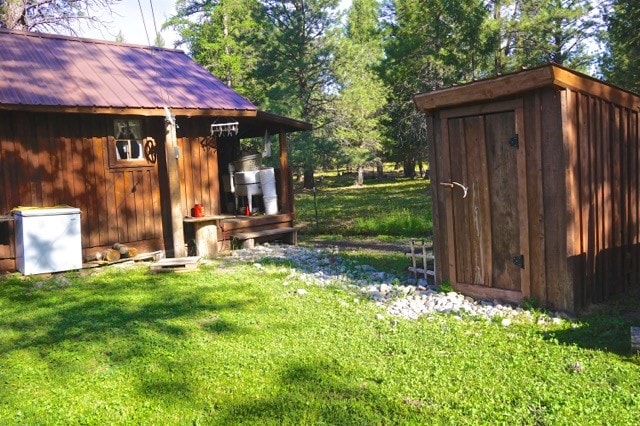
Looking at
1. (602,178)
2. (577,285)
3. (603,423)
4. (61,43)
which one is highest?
(61,43)

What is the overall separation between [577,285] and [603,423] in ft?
8.66

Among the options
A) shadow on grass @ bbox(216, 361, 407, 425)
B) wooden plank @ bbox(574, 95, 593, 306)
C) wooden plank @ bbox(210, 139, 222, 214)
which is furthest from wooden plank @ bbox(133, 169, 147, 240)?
wooden plank @ bbox(574, 95, 593, 306)

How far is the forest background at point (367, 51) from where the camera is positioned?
19172mm

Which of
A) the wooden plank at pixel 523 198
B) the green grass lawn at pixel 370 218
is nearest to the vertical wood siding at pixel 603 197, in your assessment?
the wooden plank at pixel 523 198

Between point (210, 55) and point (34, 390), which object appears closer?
point (34, 390)

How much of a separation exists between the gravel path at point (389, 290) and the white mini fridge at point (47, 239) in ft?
8.67

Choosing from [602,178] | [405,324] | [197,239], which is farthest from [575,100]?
[197,239]

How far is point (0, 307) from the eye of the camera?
22.6 feet

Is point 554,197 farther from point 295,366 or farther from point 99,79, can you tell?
point 99,79

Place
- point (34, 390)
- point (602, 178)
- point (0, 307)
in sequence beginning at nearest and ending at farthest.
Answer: point (34, 390) → point (602, 178) → point (0, 307)

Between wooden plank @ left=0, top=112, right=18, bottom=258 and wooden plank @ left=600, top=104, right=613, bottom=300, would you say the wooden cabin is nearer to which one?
wooden plank @ left=0, top=112, right=18, bottom=258

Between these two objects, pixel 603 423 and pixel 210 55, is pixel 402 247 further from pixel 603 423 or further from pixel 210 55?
pixel 210 55

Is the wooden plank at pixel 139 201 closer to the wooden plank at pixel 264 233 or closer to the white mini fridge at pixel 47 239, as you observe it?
the white mini fridge at pixel 47 239

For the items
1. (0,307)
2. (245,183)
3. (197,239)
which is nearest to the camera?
(0,307)
